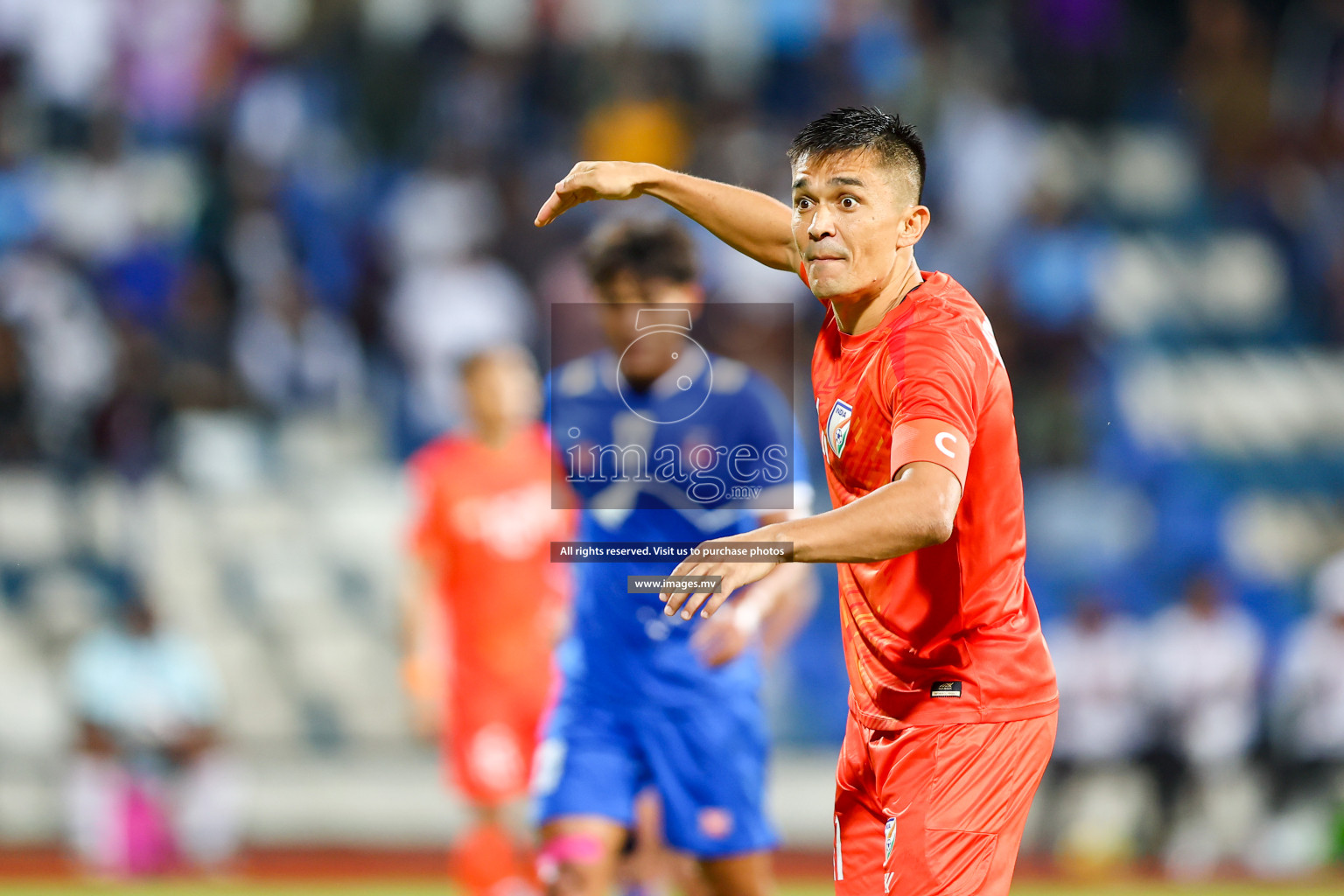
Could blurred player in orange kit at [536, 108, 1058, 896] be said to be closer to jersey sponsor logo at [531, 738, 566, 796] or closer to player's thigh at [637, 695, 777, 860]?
player's thigh at [637, 695, 777, 860]

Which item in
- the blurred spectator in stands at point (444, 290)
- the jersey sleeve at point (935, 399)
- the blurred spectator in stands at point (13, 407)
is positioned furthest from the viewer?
the blurred spectator in stands at point (444, 290)

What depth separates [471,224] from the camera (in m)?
13.3

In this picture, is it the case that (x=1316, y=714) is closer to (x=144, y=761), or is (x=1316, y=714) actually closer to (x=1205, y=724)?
(x=1205, y=724)

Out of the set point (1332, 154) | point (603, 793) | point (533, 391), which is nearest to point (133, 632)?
point (533, 391)

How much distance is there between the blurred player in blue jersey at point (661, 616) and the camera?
5.02 m

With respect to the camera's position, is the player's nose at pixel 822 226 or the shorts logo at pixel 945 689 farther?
the shorts logo at pixel 945 689

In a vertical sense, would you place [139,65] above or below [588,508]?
above

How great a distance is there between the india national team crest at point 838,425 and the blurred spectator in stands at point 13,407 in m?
9.76

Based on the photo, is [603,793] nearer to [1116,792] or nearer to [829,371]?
[829,371]

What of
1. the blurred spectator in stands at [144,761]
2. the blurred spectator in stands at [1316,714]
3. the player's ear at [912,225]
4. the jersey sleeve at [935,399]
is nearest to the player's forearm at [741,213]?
the player's ear at [912,225]

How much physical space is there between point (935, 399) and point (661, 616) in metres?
2.12

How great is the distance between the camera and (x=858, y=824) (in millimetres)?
3609

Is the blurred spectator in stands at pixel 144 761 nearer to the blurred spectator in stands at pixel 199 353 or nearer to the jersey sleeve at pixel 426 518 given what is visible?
the blurred spectator in stands at pixel 199 353

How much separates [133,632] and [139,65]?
571cm
